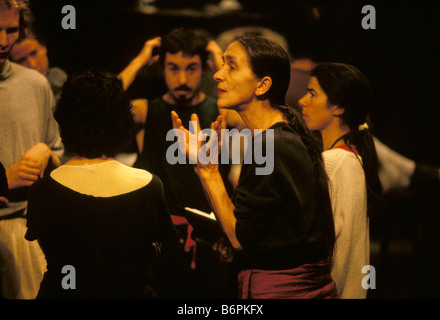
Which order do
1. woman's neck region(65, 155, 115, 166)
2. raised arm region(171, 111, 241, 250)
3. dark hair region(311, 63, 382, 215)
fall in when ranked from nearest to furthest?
woman's neck region(65, 155, 115, 166), raised arm region(171, 111, 241, 250), dark hair region(311, 63, 382, 215)

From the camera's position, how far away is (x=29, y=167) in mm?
2752

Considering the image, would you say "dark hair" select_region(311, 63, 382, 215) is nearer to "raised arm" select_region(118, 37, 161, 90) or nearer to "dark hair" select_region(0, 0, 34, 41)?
"raised arm" select_region(118, 37, 161, 90)

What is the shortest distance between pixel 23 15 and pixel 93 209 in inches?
57.5

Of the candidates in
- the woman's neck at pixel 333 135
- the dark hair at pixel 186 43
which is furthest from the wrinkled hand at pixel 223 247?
the dark hair at pixel 186 43

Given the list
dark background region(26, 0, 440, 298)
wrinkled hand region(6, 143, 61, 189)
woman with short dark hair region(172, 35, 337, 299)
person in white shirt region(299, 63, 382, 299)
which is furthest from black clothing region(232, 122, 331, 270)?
wrinkled hand region(6, 143, 61, 189)

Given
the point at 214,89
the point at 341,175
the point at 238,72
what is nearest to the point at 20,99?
the point at 214,89

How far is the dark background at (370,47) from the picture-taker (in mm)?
2832

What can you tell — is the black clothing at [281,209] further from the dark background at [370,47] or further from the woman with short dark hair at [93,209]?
the dark background at [370,47]

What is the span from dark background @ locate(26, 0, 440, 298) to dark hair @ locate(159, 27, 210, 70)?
6 centimetres

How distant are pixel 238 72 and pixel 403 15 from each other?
1.31m

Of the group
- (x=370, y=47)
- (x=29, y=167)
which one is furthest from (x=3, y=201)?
(x=370, y=47)

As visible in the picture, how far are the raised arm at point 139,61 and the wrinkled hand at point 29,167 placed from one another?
1.93 ft

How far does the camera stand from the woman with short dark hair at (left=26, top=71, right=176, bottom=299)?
1.90m

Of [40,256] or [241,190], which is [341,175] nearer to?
[241,190]
